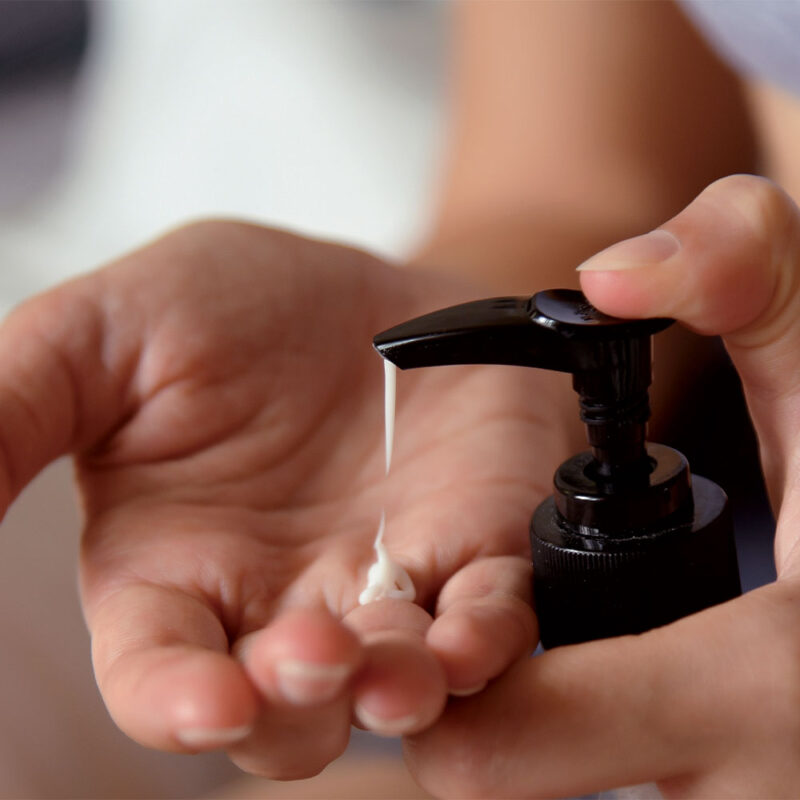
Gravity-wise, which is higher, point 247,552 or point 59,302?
point 59,302

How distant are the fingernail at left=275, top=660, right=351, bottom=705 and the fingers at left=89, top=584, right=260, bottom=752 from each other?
1 centimetres

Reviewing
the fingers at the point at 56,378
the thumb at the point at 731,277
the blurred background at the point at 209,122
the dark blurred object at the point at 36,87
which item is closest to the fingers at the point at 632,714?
the thumb at the point at 731,277

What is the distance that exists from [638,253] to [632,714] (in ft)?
A: 0.50

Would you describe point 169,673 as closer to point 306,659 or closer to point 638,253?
point 306,659

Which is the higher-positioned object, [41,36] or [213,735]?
[41,36]

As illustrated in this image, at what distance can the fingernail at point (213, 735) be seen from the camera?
268 mm

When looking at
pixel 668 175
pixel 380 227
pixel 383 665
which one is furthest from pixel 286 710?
pixel 380 227

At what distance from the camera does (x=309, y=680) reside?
0.85ft

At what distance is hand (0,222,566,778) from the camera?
1.17 ft

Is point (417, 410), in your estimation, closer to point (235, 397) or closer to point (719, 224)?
point (235, 397)

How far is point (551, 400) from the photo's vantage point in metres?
0.58

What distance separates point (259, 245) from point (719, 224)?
0.89ft

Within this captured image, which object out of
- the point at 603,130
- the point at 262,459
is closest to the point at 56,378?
the point at 262,459

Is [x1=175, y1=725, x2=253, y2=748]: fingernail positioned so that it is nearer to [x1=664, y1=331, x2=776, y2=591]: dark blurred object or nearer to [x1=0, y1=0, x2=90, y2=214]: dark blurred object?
[x1=664, y1=331, x2=776, y2=591]: dark blurred object
